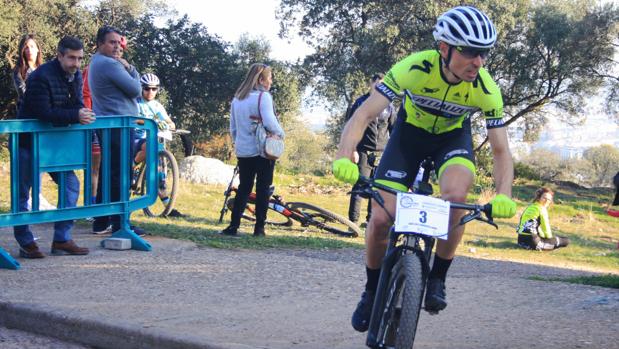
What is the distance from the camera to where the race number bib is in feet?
12.4

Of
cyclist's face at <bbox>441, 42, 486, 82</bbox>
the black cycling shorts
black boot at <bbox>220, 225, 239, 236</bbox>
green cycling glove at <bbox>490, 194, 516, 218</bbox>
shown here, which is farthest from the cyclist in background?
green cycling glove at <bbox>490, 194, 516, 218</bbox>

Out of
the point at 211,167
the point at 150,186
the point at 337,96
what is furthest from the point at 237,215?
the point at 337,96

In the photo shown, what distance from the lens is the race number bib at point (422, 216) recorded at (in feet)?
12.4

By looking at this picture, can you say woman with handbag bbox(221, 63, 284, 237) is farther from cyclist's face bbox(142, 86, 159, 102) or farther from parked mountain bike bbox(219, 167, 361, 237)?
cyclist's face bbox(142, 86, 159, 102)

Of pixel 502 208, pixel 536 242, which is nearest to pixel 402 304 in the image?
pixel 502 208

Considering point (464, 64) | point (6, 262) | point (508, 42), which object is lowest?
point (6, 262)

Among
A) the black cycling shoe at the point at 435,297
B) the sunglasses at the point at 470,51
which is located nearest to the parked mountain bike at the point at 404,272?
the black cycling shoe at the point at 435,297

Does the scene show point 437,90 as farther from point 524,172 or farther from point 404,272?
point 524,172

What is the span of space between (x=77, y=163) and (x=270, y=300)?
8.49 ft

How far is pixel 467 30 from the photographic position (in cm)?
411

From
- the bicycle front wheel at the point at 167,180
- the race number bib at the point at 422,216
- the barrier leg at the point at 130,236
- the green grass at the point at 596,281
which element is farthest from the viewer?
the bicycle front wheel at the point at 167,180

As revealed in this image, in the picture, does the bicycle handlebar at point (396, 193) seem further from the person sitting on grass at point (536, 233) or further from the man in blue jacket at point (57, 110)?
the person sitting on grass at point (536, 233)

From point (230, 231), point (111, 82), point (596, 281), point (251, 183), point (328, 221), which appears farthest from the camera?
point (328, 221)

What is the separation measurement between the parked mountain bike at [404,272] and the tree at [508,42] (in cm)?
2807
